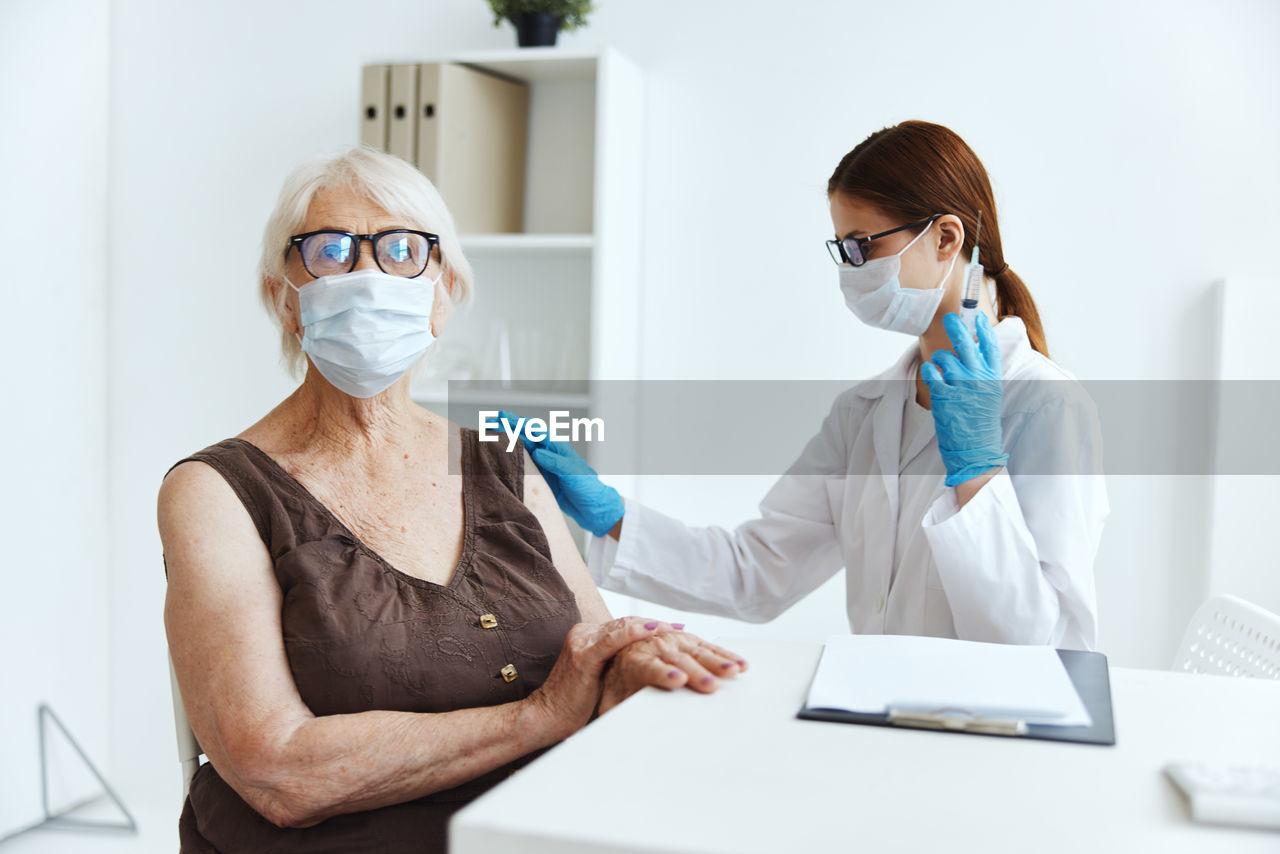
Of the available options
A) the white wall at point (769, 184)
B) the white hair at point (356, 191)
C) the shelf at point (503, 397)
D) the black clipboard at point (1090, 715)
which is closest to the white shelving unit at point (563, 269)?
the shelf at point (503, 397)

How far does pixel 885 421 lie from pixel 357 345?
89cm

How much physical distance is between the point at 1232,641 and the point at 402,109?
76.0 inches

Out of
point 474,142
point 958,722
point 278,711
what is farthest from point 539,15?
point 958,722

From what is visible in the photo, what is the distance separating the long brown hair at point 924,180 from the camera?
1.55 meters

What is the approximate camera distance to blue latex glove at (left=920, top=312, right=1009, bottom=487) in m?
1.44

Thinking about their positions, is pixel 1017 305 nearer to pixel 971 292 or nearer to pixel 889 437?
pixel 971 292

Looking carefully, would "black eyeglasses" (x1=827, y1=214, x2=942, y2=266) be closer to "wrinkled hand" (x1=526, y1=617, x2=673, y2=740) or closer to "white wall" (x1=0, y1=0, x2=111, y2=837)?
"wrinkled hand" (x1=526, y1=617, x2=673, y2=740)

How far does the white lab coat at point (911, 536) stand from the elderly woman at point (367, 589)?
17.9 inches

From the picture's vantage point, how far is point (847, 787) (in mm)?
664

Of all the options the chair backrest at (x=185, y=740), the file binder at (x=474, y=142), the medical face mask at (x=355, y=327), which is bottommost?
the chair backrest at (x=185, y=740)

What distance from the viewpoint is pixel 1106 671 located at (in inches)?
36.3

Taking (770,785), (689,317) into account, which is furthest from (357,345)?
(689,317)

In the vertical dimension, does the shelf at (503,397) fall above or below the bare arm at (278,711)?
above

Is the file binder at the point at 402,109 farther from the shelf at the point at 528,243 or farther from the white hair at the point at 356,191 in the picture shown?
the white hair at the point at 356,191
